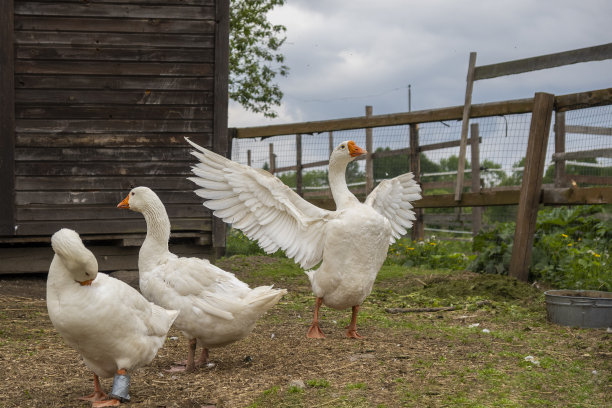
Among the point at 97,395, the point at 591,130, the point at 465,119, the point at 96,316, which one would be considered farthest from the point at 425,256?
the point at 96,316

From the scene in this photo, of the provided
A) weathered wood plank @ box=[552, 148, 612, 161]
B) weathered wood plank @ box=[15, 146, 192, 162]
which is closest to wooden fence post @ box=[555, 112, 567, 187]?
weathered wood plank @ box=[552, 148, 612, 161]

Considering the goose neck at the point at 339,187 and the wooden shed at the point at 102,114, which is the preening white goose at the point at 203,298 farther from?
the wooden shed at the point at 102,114

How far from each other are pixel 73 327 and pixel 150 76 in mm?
5205

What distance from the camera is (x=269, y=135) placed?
35.5 feet

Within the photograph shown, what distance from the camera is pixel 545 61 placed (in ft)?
27.3

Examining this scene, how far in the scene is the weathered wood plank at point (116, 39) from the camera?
26.6ft

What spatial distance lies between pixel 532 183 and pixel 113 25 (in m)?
5.58

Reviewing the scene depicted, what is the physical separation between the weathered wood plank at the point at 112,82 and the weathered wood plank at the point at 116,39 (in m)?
0.42

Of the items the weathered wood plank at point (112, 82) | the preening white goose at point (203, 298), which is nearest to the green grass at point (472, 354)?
the preening white goose at point (203, 298)

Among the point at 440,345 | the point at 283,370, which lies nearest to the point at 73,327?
the point at 283,370

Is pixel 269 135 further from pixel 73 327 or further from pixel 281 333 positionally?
pixel 73 327

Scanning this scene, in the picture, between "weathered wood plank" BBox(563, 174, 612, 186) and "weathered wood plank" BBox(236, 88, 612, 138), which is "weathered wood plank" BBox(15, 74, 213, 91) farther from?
"weathered wood plank" BBox(563, 174, 612, 186)

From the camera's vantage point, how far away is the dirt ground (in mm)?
4043

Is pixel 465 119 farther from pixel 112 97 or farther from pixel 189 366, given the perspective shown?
pixel 189 366
